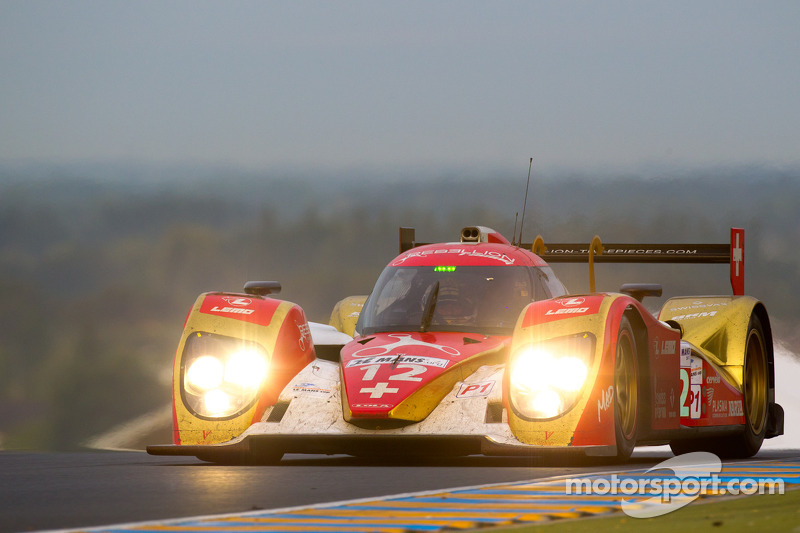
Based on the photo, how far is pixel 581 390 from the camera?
354 inches

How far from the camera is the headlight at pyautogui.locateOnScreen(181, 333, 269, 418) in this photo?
992 cm

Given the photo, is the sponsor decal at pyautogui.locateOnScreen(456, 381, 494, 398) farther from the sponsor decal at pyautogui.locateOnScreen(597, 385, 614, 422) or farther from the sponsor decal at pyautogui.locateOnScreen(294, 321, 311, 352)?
the sponsor decal at pyautogui.locateOnScreen(294, 321, 311, 352)

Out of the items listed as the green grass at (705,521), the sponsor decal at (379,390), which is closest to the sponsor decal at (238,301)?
the sponsor decal at (379,390)

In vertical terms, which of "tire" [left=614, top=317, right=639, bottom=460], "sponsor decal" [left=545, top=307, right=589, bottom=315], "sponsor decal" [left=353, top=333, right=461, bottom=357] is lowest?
"tire" [left=614, top=317, right=639, bottom=460]

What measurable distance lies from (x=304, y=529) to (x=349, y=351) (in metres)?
4.59

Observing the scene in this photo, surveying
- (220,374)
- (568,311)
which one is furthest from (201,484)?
(568,311)

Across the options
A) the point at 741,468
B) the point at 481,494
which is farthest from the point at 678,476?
the point at 481,494

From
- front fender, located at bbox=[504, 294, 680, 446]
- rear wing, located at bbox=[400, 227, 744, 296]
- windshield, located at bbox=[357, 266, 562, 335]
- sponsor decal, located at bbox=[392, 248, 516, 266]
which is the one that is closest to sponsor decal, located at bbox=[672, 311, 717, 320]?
rear wing, located at bbox=[400, 227, 744, 296]

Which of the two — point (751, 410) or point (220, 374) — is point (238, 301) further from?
point (751, 410)

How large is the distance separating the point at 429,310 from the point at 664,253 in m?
4.73

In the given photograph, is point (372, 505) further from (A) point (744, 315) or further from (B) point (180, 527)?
(A) point (744, 315)

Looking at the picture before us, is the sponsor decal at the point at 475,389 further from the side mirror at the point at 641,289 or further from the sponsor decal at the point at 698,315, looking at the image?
the sponsor decal at the point at 698,315

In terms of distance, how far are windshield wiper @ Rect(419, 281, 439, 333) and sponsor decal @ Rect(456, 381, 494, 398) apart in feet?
3.65

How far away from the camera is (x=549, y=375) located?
9117 millimetres
